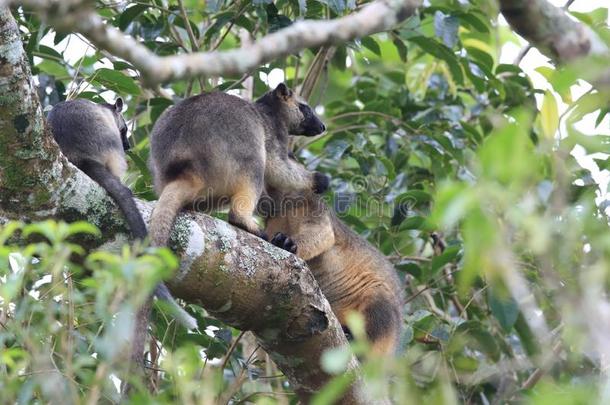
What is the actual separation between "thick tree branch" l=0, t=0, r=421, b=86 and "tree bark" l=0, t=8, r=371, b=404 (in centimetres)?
146

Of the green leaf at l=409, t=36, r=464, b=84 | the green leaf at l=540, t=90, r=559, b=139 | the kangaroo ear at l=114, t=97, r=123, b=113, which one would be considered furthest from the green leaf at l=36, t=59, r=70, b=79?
the green leaf at l=540, t=90, r=559, b=139

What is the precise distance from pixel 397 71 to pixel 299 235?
267 cm

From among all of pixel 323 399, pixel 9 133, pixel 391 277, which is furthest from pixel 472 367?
pixel 323 399

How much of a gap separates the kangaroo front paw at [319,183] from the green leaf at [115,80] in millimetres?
1507

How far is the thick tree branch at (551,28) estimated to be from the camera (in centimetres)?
340

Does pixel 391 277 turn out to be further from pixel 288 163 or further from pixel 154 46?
pixel 154 46

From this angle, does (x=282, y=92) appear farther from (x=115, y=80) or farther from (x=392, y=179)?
(x=115, y=80)

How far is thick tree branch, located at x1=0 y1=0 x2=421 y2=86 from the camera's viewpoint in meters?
2.94

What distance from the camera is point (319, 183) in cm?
725

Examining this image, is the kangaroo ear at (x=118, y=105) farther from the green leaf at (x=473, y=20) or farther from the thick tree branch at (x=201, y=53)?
the thick tree branch at (x=201, y=53)

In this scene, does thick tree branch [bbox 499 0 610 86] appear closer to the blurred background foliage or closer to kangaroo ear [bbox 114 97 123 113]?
the blurred background foliage

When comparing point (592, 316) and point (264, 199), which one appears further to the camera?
point (264, 199)

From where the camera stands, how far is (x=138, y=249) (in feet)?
11.1

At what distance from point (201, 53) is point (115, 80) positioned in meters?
3.33
